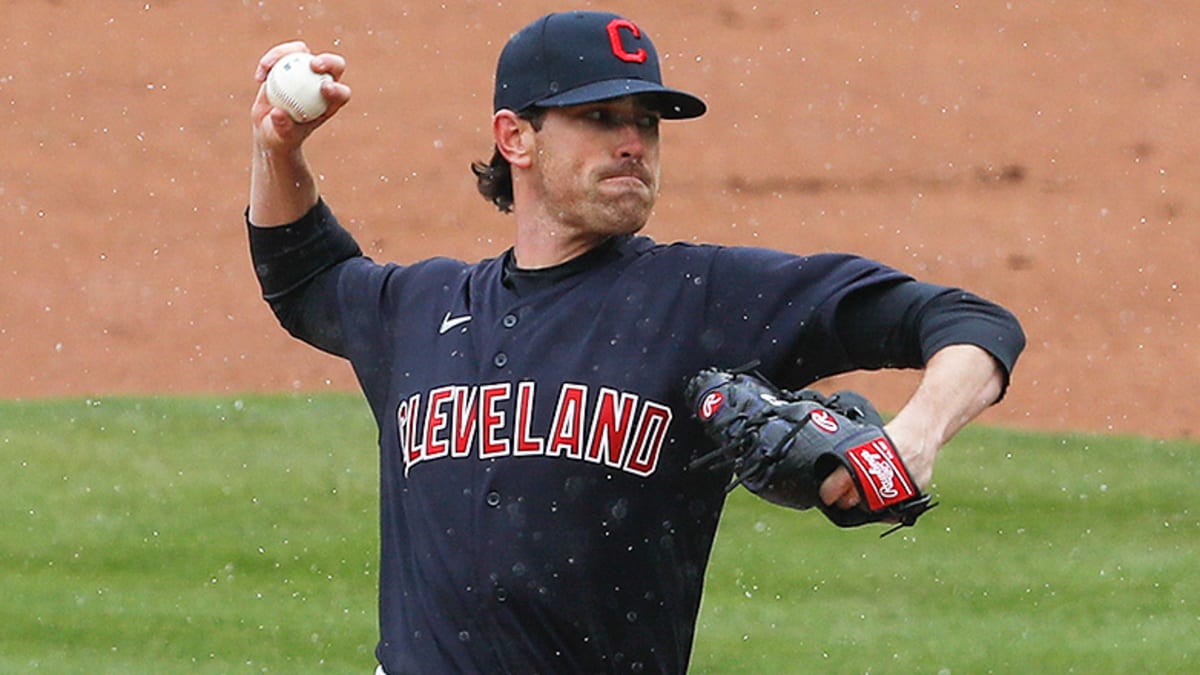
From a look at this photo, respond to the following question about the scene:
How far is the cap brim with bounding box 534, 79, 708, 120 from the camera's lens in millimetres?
3281

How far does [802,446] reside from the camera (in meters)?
2.71

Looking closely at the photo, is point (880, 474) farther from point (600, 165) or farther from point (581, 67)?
point (581, 67)

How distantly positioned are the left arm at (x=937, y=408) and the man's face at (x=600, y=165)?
2.15 feet

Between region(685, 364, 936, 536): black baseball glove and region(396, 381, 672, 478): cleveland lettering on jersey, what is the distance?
14cm

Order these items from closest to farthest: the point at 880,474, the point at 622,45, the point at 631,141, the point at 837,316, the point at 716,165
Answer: the point at 880,474 → the point at 837,316 → the point at 631,141 → the point at 622,45 → the point at 716,165

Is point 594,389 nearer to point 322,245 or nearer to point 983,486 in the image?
point 322,245

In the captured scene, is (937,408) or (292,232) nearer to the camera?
(937,408)

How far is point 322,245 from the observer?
3809mm

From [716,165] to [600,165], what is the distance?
11847 mm

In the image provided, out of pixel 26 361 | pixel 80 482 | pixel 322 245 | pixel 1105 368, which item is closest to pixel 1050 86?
pixel 1105 368

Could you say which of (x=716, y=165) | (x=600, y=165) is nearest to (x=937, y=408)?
(x=600, y=165)

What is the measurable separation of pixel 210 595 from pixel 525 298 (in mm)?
4420

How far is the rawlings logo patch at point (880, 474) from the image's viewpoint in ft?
8.57

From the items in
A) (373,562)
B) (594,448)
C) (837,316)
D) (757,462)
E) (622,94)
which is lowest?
(373,562)
